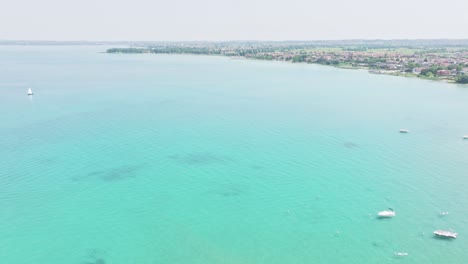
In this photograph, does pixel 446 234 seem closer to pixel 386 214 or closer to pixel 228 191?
pixel 386 214

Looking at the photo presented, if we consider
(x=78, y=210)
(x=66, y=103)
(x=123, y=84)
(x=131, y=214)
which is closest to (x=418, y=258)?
(x=131, y=214)

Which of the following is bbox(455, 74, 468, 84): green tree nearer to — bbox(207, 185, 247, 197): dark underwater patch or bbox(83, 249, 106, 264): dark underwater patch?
bbox(207, 185, 247, 197): dark underwater patch

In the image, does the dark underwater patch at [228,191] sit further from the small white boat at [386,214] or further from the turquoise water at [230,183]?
the small white boat at [386,214]

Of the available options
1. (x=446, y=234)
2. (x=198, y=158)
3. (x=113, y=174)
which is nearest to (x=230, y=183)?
(x=198, y=158)

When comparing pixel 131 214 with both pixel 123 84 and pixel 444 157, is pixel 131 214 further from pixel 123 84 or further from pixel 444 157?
pixel 123 84

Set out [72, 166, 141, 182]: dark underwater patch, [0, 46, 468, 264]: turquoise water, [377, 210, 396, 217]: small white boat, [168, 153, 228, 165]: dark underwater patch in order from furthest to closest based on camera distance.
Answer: [168, 153, 228, 165]: dark underwater patch < [72, 166, 141, 182]: dark underwater patch < [377, 210, 396, 217]: small white boat < [0, 46, 468, 264]: turquoise water

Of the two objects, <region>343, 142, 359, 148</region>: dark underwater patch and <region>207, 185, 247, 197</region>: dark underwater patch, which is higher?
<region>343, 142, 359, 148</region>: dark underwater patch

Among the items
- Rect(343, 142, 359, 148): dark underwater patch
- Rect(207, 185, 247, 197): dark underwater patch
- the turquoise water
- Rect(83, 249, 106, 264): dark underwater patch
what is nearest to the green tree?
the turquoise water

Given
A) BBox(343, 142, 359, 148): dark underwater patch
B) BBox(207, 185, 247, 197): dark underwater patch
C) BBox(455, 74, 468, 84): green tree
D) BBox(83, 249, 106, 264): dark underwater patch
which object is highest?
BBox(455, 74, 468, 84): green tree

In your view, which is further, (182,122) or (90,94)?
(90,94)
